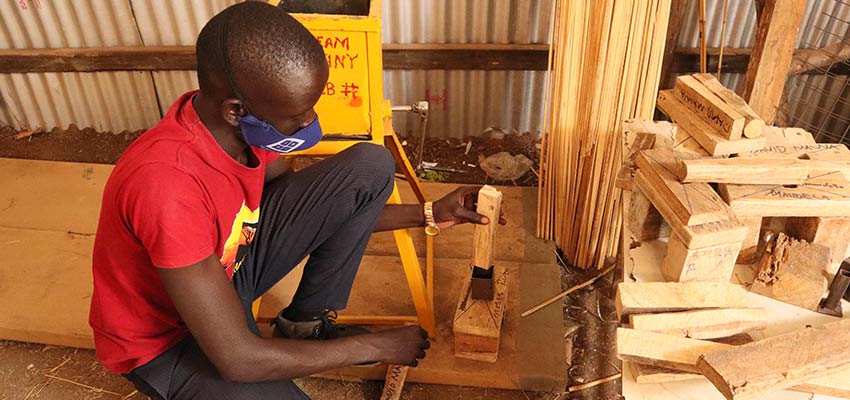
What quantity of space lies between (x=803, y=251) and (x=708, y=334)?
356mm

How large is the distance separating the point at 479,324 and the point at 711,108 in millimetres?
1043

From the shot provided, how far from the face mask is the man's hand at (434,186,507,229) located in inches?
22.3

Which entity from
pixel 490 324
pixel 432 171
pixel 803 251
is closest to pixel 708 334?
pixel 803 251

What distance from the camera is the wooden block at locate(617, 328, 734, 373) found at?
1.21m

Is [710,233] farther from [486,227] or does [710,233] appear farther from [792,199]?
[486,227]

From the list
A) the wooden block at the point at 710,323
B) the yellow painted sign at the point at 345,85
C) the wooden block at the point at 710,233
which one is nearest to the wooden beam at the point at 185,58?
the yellow painted sign at the point at 345,85

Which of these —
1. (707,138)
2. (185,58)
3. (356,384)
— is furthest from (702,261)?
(185,58)

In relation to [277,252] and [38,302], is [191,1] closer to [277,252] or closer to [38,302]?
[38,302]

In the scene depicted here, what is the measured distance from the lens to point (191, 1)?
3457 millimetres

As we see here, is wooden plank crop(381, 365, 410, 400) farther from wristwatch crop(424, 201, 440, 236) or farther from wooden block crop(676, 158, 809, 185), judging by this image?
wooden block crop(676, 158, 809, 185)

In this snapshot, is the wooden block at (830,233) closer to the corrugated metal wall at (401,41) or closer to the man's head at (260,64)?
the man's head at (260,64)

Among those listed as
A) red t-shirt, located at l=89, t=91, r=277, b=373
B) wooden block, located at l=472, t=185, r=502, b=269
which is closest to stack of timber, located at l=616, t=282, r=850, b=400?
wooden block, located at l=472, t=185, r=502, b=269

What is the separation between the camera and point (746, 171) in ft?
4.66

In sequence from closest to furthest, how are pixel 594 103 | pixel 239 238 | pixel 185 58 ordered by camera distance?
pixel 239 238
pixel 594 103
pixel 185 58
